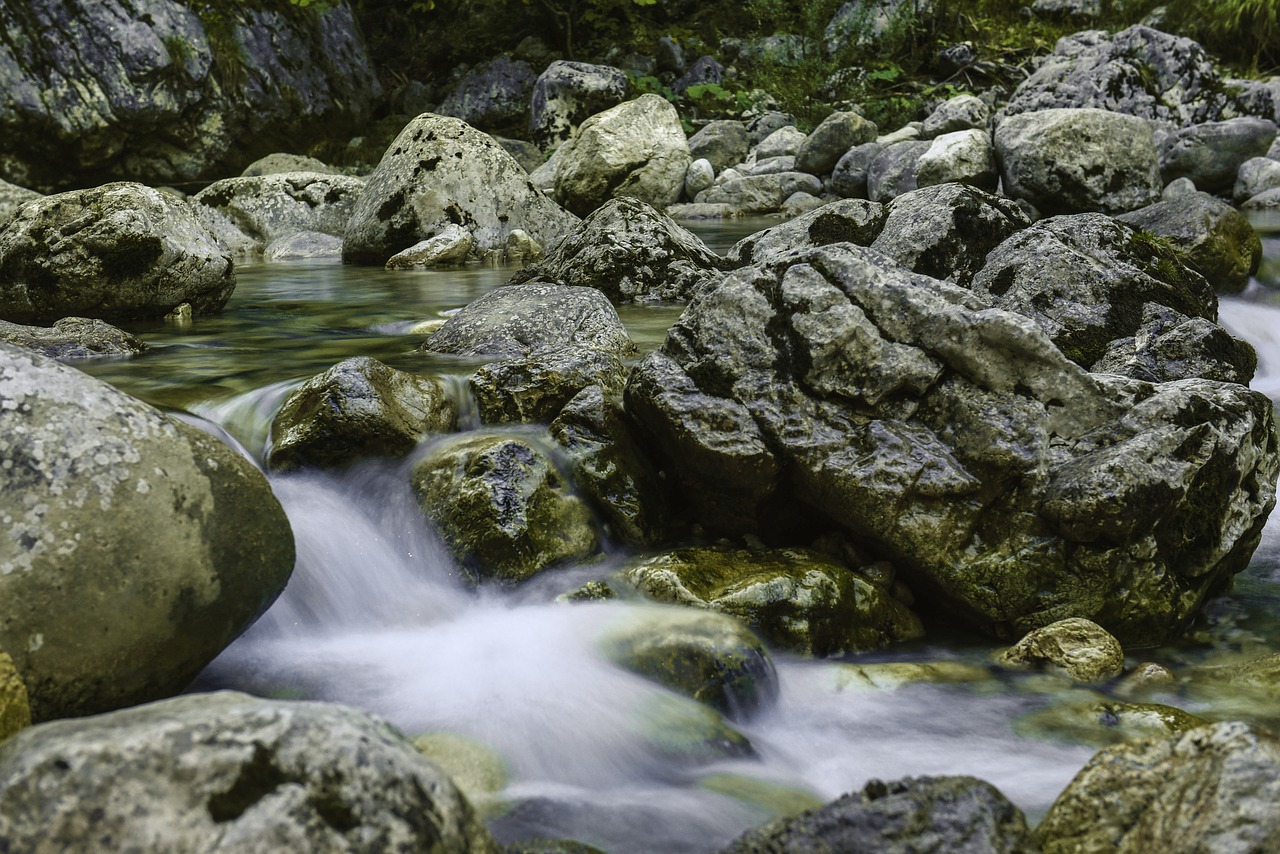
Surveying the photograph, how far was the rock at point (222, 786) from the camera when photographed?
5.35ft

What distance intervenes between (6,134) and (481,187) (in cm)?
865

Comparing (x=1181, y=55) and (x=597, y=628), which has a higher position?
(x=1181, y=55)

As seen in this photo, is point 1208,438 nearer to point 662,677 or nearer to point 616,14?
point 662,677

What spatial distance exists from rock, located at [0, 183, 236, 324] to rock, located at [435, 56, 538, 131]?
17502 millimetres

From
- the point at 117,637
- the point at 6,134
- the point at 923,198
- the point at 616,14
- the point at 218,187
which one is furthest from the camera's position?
the point at 616,14

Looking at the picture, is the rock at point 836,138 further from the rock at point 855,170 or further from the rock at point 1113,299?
the rock at point 1113,299

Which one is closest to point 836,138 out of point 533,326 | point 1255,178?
point 1255,178

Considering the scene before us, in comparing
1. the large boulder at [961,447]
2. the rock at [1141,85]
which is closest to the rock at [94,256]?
the large boulder at [961,447]

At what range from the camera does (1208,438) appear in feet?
11.8

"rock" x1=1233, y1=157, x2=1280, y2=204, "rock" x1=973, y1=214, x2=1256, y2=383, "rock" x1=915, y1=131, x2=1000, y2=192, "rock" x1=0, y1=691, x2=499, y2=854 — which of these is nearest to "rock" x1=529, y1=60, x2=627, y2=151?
"rock" x1=915, y1=131, x2=1000, y2=192

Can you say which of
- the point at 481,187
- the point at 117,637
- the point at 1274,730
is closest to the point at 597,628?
the point at 117,637

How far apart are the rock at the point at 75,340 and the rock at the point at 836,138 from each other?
13334 mm

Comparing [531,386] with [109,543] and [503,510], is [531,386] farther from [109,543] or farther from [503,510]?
A: [109,543]

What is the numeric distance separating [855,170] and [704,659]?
14.4 metres
